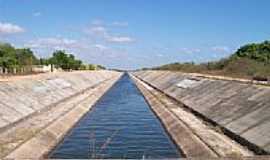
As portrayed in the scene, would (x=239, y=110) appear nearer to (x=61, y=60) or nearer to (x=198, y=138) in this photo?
(x=198, y=138)

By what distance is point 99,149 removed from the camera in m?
19.3

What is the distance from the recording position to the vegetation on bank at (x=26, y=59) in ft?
241

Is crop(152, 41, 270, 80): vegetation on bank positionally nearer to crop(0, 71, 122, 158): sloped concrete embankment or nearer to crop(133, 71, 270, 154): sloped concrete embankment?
crop(133, 71, 270, 154): sloped concrete embankment

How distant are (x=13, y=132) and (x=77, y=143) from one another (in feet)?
9.02

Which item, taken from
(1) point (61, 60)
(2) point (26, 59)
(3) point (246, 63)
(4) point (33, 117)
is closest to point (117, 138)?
(4) point (33, 117)

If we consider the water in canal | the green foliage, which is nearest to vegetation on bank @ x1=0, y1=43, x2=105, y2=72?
the green foliage

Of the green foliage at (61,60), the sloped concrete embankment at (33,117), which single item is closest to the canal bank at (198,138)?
the sloped concrete embankment at (33,117)

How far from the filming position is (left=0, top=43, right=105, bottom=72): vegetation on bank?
7357 cm

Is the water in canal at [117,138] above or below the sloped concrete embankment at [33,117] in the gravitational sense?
below

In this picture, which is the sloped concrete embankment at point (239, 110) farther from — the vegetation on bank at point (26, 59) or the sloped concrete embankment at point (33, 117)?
the vegetation on bank at point (26, 59)

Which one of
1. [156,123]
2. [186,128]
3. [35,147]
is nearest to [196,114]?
[156,123]

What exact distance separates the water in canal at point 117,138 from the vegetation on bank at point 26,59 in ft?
136

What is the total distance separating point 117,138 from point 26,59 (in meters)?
74.5

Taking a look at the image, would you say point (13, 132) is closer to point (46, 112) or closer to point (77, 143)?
point (77, 143)
